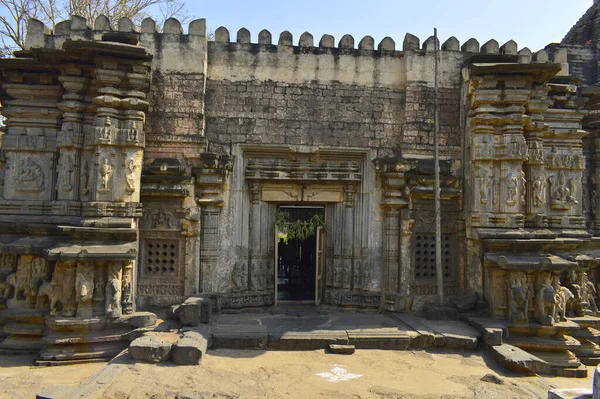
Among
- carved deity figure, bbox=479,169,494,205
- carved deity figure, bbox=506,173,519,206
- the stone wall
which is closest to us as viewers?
carved deity figure, bbox=506,173,519,206

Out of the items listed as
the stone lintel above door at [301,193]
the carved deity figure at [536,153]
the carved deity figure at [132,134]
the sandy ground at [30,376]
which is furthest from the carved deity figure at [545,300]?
the carved deity figure at [132,134]

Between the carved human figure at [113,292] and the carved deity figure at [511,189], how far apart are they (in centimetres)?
651

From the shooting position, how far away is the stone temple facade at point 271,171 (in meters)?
6.86

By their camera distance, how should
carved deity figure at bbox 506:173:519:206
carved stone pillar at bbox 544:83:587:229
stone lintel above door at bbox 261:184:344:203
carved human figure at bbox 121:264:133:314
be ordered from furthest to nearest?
stone lintel above door at bbox 261:184:344:203 < carved stone pillar at bbox 544:83:587:229 < carved deity figure at bbox 506:173:519:206 < carved human figure at bbox 121:264:133:314

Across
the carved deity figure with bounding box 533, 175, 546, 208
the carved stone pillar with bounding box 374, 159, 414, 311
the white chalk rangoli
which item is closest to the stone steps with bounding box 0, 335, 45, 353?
the white chalk rangoli

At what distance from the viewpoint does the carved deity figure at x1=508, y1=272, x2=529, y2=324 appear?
6750mm

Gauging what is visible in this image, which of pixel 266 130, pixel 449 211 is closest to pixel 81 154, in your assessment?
pixel 266 130

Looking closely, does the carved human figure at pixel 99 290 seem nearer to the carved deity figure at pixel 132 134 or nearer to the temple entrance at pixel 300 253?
the carved deity figure at pixel 132 134

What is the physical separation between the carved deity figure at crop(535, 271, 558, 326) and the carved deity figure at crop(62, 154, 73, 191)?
784 centimetres

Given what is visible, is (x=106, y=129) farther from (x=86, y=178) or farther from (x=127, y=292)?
(x=127, y=292)

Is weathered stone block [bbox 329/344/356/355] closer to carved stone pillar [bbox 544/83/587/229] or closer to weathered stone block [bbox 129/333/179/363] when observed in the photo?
weathered stone block [bbox 129/333/179/363]

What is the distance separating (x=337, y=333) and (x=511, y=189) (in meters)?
3.89

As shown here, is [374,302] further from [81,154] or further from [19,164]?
[19,164]

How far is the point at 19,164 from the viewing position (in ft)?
23.9
